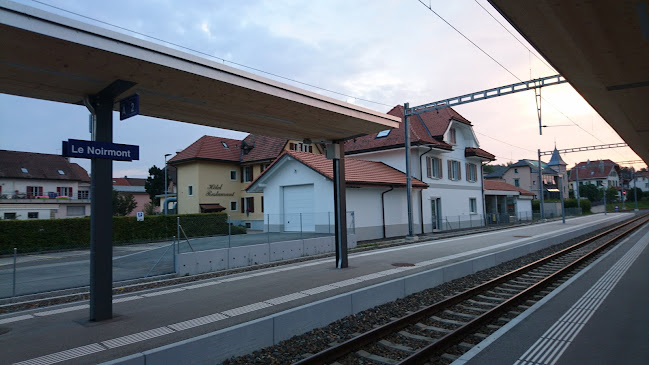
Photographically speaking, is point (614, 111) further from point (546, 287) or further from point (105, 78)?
point (105, 78)

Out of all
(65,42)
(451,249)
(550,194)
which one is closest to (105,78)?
(65,42)

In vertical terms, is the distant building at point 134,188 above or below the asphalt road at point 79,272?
above

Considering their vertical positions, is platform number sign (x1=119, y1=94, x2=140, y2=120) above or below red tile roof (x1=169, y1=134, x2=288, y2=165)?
below

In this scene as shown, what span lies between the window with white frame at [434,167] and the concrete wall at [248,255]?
15.2 meters

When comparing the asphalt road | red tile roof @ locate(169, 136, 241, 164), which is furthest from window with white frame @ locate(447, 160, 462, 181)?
red tile roof @ locate(169, 136, 241, 164)

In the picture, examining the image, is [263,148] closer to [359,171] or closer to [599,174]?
[359,171]

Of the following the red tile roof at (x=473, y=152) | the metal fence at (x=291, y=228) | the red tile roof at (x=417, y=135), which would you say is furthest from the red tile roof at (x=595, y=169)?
the metal fence at (x=291, y=228)

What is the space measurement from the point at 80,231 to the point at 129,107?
22.8 m

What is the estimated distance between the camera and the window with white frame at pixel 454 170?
33.6 m

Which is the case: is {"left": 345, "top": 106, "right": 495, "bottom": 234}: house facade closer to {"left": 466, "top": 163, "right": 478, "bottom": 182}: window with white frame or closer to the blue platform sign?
{"left": 466, "top": 163, "right": 478, "bottom": 182}: window with white frame

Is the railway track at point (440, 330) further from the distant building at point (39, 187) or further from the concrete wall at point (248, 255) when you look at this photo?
the distant building at point (39, 187)

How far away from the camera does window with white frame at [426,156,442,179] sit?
101 ft

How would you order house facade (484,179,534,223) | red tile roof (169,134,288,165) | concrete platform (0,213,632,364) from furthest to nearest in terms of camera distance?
house facade (484,179,534,223) → red tile roof (169,134,288,165) → concrete platform (0,213,632,364)

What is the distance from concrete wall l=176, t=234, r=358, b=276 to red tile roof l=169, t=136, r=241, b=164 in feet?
81.2
